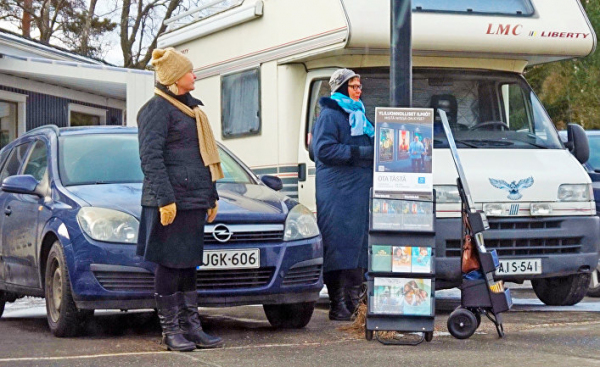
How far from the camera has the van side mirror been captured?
33.6 feet

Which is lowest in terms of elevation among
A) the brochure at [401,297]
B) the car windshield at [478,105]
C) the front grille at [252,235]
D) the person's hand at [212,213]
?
the brochure at [401,297]

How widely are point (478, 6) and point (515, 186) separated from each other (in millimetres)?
1747

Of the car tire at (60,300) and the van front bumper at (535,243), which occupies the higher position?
the van front bumper at (535,243)

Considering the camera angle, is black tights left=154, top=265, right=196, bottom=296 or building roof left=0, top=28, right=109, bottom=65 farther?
building roof left=0, top=28, right=109, bottom=65

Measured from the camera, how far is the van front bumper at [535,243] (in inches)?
371

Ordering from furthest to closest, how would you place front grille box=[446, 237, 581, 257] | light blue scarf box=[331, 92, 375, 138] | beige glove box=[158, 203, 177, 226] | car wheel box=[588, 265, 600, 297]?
car wheel box=[588, 265, 600, 297], front grille box=[446, 237, 581, 257], light blue scarf box=[331, 92, 375, 138], beige glove box=[158, 203, 177, 226]

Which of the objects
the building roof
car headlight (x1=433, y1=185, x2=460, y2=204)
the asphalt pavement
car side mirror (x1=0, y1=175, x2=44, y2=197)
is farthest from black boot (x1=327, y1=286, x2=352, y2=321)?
the building roof

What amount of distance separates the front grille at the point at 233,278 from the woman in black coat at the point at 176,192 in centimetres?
41

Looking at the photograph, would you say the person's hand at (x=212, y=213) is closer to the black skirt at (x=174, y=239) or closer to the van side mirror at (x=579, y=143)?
the black skirt at (x=174, y=239)

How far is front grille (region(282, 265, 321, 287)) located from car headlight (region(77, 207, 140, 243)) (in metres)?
1.08

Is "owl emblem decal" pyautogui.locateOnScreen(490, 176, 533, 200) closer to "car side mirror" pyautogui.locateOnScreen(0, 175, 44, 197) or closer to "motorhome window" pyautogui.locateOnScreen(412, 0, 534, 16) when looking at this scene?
"motorhome window" pyautogui.locateOnScreen(412, 0, 534, 16)

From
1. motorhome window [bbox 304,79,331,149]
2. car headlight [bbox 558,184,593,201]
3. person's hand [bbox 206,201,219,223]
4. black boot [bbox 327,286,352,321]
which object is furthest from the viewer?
motorhome window [bbox 304,79,331,149]

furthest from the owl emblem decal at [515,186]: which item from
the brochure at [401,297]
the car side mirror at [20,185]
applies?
the car side mirror at [20,185]

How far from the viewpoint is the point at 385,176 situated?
7.72m
